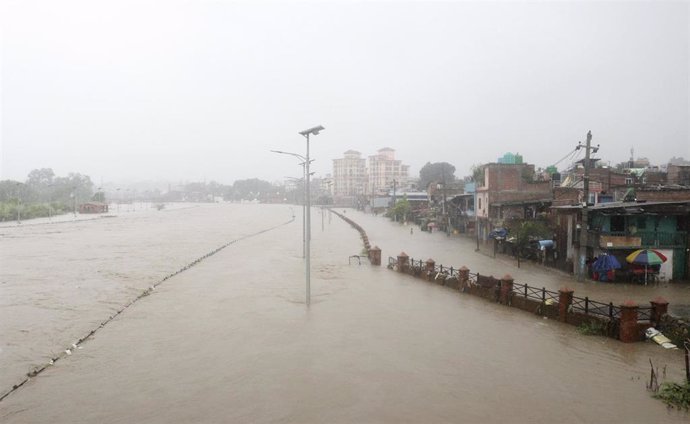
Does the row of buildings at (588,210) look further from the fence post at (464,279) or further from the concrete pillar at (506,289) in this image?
the concrete pillar at (506,289)

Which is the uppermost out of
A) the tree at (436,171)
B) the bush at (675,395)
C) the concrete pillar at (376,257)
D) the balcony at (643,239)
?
the tree at (436,171)

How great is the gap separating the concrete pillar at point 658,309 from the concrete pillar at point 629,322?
2.43ft

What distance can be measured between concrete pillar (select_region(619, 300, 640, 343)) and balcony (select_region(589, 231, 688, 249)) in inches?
436

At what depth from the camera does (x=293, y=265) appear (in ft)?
114

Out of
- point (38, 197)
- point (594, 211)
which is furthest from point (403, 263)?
point (38, 197)

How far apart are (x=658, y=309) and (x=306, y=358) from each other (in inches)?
445

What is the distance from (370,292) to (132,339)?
11615 millimetres

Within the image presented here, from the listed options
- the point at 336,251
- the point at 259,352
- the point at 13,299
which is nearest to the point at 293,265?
the point at 336,251

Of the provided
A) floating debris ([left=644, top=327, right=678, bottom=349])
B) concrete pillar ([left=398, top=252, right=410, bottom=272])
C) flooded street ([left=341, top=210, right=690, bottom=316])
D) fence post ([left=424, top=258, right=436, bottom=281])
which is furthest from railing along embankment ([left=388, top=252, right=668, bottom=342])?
concrete pillar ([left=398, top=252, right=410, bottom=272])

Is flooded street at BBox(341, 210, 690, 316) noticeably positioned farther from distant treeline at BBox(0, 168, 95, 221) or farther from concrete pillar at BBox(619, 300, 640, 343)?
distant treeline at BBox(0, 168, 95, 221)

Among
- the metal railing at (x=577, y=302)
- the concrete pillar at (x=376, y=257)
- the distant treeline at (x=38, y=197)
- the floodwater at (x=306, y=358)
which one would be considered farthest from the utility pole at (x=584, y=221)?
the distant treeline at (x=38, y=197)

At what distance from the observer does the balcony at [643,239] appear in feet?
81.8

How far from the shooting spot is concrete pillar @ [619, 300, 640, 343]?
49.4 ft

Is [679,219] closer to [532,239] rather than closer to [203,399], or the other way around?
[532,239]
